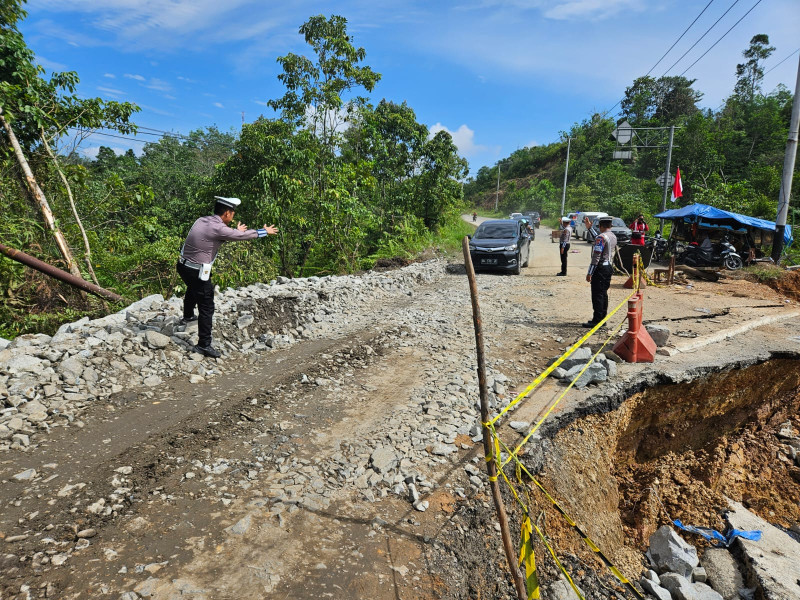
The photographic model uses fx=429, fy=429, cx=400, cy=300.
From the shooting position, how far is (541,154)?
208ft

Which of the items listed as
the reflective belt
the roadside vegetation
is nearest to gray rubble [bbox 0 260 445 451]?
the reflective belt

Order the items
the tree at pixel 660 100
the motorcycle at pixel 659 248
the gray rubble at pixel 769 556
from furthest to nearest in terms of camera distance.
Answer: the tree at pixel 660 100 < the motorcycle at pixel 659 248 < the gray rubble at pixel 769 556

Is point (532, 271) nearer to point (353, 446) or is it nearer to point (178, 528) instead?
point (353, 446)

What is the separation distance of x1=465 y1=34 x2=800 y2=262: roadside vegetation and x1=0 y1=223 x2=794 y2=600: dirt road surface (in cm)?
1567

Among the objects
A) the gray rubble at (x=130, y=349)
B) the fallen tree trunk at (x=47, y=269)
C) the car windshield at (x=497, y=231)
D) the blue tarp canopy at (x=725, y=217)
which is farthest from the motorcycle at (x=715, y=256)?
the fallen tree trunk at (x=47, y=269)

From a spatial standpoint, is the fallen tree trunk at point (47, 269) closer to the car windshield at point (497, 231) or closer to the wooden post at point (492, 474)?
the wooden post at point (492, 474)

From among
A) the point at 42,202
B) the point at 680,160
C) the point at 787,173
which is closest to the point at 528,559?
the point at 42,202

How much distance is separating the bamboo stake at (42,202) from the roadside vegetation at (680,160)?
62.3 ft

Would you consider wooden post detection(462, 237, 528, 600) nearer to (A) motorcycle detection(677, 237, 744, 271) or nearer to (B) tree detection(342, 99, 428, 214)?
(A) motorcycle detection(677, 237, 744, 271)

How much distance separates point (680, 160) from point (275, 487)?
38906 mm

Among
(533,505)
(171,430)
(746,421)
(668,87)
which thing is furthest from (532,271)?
(668,87)

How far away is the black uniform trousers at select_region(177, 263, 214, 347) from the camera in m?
5.01

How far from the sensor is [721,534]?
500 cm

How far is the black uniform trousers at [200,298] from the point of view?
16.4 ft
